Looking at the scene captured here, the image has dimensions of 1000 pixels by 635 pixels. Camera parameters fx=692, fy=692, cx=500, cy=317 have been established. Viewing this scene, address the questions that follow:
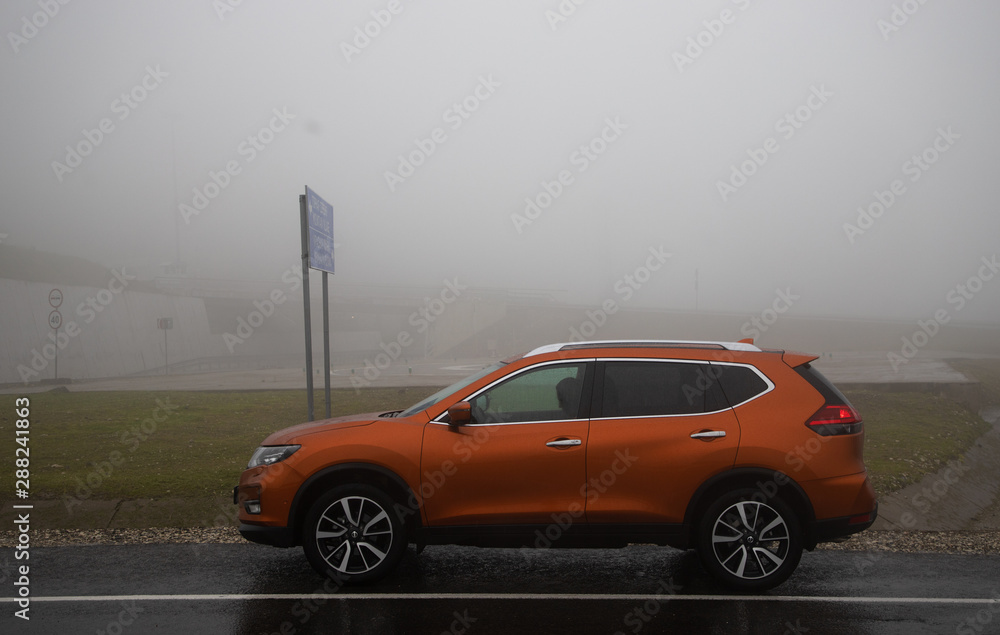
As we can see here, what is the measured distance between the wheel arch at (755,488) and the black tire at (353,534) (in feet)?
6.64

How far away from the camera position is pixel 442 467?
4832mm

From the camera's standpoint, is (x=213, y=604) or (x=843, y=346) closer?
(x=213, y=604)

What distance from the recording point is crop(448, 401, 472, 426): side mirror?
189 inches

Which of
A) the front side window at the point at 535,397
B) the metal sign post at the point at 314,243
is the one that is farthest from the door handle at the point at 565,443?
the metal sign post at the point at 314,243

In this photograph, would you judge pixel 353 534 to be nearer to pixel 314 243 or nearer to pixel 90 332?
pixel 314 243

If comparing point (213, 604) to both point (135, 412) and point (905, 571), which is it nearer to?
point (905, 571)

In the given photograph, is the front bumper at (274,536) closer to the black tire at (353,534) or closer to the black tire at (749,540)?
the black tire at (353,534)

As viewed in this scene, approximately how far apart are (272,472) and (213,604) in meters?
0.92

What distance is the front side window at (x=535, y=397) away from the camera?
16.4 feet

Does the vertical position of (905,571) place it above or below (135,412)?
below

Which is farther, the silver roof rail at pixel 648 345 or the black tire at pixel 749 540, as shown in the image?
the silver roof rail at pixel 648 345

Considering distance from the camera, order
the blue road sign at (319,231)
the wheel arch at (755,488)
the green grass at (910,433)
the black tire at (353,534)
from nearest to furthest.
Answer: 1. the wheel arch at (755,488)
2. the black tire at (353,534)
3. the blue road sign at (319,231)
4. the green grass at (910,433)

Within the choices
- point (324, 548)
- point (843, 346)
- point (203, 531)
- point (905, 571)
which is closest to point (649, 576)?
point (905, 571)

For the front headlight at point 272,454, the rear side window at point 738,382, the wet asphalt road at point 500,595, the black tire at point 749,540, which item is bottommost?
the wet asphalt road at point 500,595
